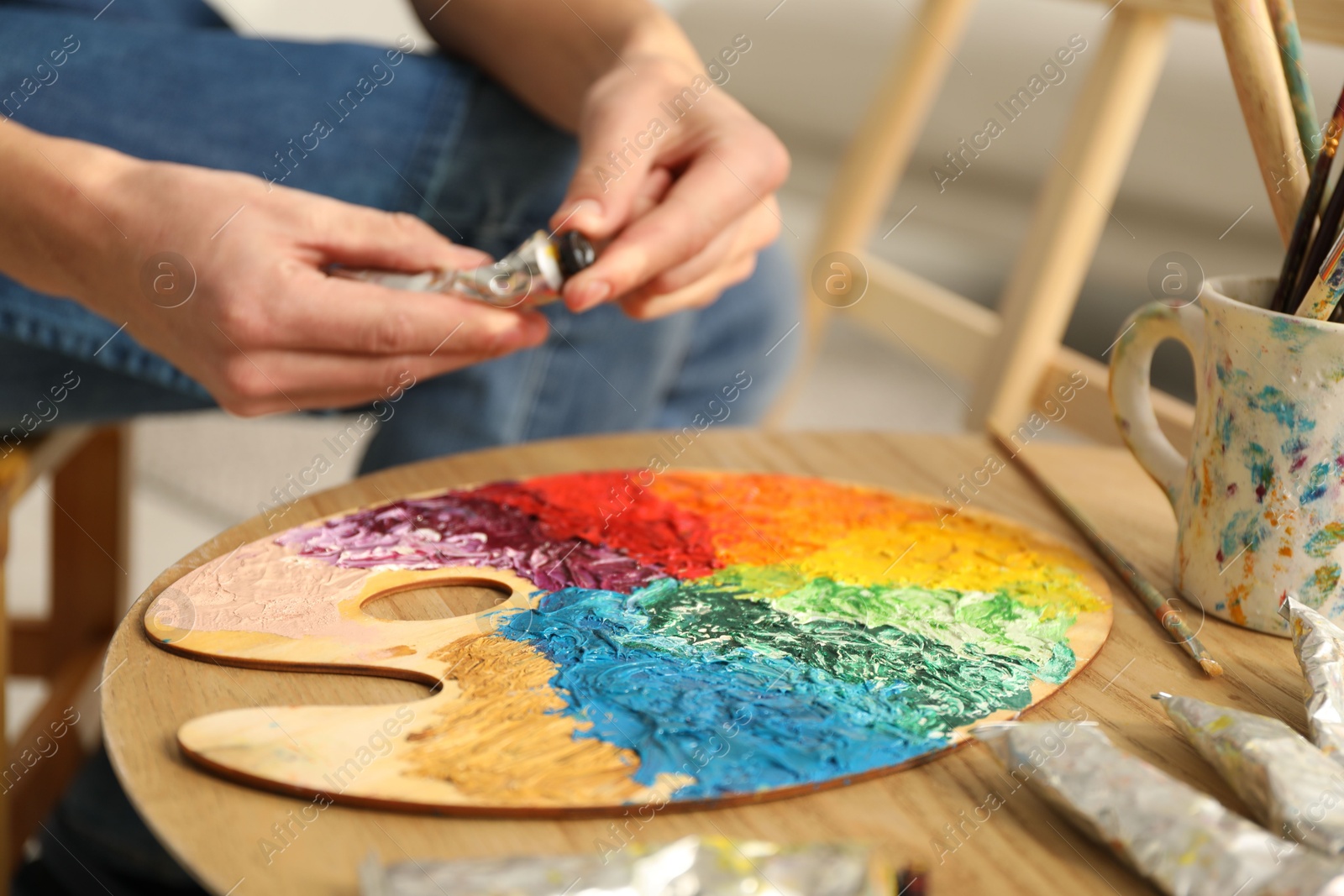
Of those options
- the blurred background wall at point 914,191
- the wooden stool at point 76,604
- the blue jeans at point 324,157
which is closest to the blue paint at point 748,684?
the blue jeans at point 324,157

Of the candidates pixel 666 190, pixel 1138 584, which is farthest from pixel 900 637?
pixel 666 190

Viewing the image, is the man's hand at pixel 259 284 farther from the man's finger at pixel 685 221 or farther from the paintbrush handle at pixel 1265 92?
the paintbrush handle at pixel 1265 92

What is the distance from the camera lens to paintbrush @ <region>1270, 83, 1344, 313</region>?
41cm

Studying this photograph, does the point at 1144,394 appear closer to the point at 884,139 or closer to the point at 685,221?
the point at 685,221

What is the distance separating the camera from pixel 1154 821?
30 cm

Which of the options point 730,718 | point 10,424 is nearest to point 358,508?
point 730,718

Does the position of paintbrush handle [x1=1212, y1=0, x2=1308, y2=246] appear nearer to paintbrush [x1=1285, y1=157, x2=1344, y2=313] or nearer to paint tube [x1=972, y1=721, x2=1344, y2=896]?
paintbrush [x1=1285, y1=157, x2=1344, y2=313]

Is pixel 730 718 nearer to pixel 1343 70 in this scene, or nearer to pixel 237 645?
pixel 237 645

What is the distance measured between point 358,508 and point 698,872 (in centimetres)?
29

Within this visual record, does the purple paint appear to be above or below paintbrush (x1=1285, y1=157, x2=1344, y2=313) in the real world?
below

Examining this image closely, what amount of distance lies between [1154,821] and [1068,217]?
0.64 meters

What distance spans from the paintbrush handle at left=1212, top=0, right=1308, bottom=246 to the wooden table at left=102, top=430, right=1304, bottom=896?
18cm

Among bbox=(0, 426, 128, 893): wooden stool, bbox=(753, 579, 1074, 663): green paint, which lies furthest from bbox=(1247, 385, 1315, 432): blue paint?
bbox=(0, 426, 128, 893): wooden stool

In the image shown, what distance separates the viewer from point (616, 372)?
0.83m
